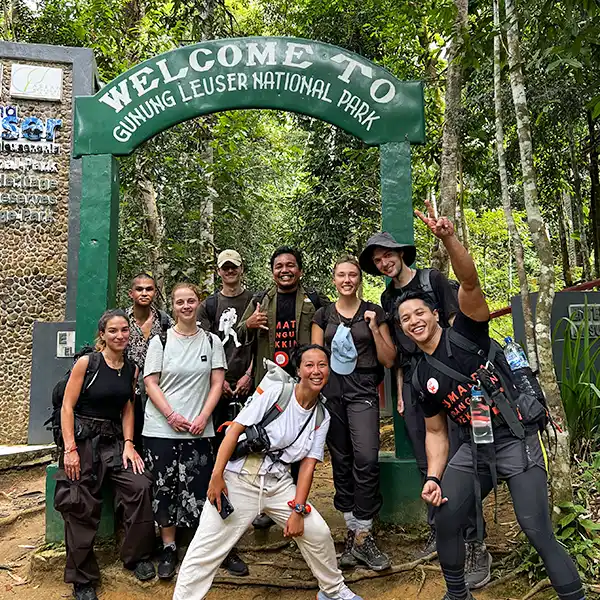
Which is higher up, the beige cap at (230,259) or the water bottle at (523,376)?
the beige cap at (230,259)

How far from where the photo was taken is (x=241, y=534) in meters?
3.19

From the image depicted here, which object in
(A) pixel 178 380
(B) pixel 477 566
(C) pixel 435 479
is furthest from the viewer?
(A) pixel 178 380

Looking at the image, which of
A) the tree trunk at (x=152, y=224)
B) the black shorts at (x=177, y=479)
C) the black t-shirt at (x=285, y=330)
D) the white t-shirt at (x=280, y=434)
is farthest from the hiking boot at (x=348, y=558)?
the tree trunk at (x=152, y=224)

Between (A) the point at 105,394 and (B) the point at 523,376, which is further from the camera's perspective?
(A) the point at 105,394

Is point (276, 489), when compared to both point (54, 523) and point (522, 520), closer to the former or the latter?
point (522, 520)

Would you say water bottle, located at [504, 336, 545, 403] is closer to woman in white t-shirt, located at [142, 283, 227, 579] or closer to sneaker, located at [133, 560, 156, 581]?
woman in white t-shirt, located at [142, 283, 227, 579]

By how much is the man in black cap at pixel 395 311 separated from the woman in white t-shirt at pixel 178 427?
1291mm

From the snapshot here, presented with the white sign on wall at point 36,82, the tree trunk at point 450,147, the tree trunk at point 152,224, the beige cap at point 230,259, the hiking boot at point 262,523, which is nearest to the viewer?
the hiking boot at point 262,523

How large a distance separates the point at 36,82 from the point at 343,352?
8331mm

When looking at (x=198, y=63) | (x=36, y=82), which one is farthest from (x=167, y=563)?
(x=36, y=82)

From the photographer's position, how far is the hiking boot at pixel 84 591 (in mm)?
3581

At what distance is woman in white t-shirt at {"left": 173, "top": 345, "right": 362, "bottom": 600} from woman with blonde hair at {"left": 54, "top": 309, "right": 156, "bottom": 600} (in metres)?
0.76

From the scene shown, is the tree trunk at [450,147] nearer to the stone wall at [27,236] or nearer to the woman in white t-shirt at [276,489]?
the woman in white t-shirt at [276,489]

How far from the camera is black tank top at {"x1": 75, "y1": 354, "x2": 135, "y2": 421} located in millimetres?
3717
